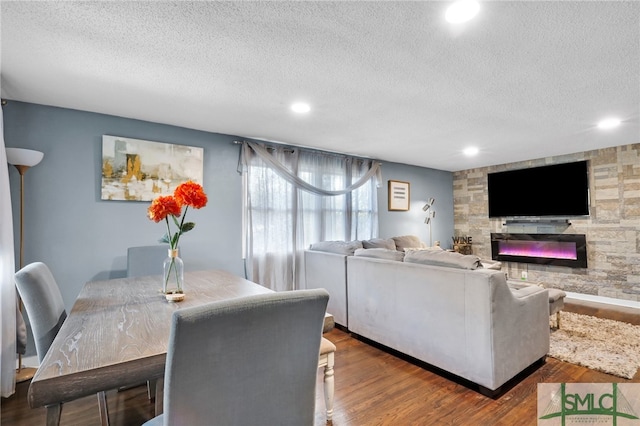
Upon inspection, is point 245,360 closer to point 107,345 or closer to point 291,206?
point 107,345

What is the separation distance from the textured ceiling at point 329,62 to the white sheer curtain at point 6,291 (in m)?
0.80

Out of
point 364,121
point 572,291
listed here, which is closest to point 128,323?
point 364,121

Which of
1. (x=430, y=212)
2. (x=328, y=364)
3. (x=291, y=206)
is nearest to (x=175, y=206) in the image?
(x=328, y=364)

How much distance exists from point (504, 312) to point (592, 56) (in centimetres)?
176

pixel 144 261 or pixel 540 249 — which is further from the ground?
pixel 144 261

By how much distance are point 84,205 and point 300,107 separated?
2.22 meters

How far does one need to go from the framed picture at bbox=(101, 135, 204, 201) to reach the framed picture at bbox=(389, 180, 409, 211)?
330cm

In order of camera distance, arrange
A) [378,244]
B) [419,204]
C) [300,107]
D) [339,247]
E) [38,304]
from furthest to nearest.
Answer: [419,204] → [378,244] → [339,247] → [300,107] → [38,304]

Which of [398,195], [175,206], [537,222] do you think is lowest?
[537,222]

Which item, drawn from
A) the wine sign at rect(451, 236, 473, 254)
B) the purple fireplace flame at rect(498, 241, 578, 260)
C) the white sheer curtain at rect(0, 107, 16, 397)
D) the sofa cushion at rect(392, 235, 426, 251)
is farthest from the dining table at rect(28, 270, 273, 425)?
the purple fireplace flame at rect(498, 241, 578, 260)

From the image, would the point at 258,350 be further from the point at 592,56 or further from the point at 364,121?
the point at 364,121

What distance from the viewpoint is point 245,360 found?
33.0 inches

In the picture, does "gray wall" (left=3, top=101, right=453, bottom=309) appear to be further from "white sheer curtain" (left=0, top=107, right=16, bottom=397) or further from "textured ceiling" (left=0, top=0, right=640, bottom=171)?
"white sheer curtain" (left=0, top=107, right=16, bottom=397)

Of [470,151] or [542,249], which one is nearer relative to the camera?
[470,151]
